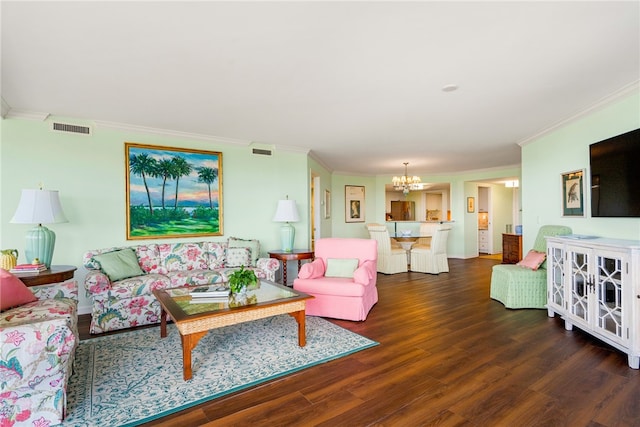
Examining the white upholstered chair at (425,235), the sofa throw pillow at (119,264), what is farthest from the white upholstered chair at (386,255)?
the sofa throw pillow at (119,264)

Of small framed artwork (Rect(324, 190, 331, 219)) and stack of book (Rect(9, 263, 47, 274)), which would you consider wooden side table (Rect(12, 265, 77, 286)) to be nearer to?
stack of book (Rect(9, 263, 47, 274))

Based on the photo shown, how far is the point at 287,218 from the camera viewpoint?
16.1 ft

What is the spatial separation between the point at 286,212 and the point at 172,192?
1690 mm

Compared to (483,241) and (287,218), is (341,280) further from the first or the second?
(483,241)

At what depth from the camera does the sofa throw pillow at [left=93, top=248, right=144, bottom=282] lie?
11.7 feet

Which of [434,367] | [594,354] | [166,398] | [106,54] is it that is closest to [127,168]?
[106,54]

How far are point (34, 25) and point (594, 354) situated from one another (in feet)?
16.2

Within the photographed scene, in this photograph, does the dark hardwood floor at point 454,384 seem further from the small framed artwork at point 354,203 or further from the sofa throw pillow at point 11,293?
the small framed artwork at point 354,203

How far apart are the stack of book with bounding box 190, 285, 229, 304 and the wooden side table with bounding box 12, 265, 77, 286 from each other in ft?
4.64

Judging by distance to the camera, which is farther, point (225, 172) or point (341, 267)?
point (225, 172)

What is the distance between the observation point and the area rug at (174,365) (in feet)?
6.64

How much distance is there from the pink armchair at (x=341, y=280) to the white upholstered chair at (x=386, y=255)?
92.8 inches

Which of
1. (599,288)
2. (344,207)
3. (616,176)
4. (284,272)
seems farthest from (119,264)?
(344,207)

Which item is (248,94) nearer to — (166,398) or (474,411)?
(166,398)
